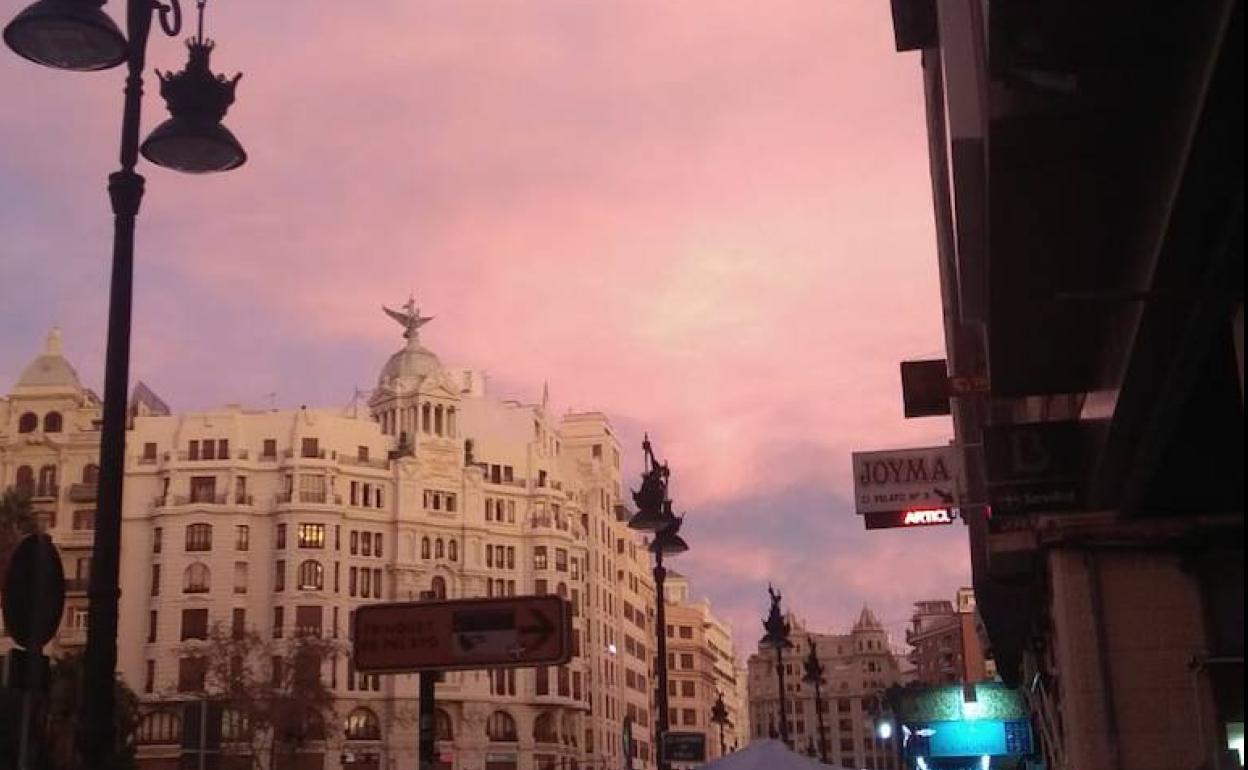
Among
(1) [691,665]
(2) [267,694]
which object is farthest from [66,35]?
(1) [691,665]

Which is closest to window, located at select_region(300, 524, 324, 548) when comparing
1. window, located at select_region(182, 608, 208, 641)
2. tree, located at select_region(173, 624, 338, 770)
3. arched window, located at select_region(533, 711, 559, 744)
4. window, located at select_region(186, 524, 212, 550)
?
window, located at select_region(186, 524, 212, 550)

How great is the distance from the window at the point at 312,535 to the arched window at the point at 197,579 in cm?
582

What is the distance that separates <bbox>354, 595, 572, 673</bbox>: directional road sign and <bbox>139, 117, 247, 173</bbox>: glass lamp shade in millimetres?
2761

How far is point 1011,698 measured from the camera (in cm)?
2266

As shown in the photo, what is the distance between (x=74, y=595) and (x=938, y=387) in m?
71.4

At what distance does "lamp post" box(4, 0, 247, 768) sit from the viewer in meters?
6.67

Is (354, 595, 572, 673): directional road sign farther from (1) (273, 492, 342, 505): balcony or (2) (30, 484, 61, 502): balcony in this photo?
(2) (30, 484, 61, 502): balcony

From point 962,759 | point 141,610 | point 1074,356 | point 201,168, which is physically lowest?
point 962,759

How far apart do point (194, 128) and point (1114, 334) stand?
5.58 m

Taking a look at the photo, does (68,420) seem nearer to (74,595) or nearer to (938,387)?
(74,595)

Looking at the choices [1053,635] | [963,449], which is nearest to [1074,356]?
[1053,635]

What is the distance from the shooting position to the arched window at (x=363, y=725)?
8219 centimetres

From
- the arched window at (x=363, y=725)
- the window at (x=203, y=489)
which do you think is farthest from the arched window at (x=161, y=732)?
the window at (x=203, y=489)

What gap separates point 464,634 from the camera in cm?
775
